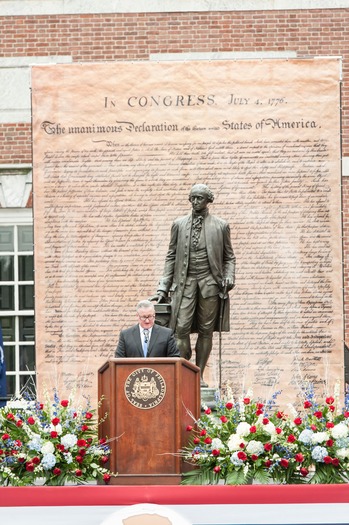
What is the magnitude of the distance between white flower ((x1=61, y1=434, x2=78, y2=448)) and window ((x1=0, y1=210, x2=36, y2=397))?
8.01 meters

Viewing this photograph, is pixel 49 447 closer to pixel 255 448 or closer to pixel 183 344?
pixel 255 448

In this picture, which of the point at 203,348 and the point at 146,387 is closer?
the point at 146,387

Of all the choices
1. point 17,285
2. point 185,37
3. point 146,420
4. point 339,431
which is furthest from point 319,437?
point 185,37

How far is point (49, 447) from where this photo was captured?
7887 mm

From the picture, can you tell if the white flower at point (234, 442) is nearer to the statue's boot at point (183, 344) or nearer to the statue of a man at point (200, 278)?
the statue of a man at point (200, 278)

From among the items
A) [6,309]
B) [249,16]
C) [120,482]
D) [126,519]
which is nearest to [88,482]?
[120,482]

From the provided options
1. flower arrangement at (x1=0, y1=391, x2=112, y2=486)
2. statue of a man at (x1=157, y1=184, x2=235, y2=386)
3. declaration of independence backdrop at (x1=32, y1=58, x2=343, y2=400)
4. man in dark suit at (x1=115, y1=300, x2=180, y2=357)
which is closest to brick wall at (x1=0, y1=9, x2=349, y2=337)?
declaration of independence backdrop at (x1=32, y1=58, x2=343, y2=400)

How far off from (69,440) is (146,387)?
2.11 feet

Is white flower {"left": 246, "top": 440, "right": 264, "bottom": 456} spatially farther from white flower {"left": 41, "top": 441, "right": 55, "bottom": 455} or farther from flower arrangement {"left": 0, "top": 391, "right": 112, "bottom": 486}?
white flower {"left": 41, "top": 441, "right": 55, "bottom": 455}

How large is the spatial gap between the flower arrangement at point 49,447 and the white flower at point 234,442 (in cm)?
80

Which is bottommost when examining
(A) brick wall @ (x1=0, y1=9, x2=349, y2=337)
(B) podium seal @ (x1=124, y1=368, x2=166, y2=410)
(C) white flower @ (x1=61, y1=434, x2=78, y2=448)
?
(C) white flower @ (x1=61, y1=434, x2=78, y2=448)

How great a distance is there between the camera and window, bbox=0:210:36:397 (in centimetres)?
1595

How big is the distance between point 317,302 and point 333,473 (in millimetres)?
6670

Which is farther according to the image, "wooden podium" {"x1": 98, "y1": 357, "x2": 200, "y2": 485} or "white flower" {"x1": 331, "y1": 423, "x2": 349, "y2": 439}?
"wooden podium" {"x1": 98, "y1": 357, "x2": 200, "y2": 485}
